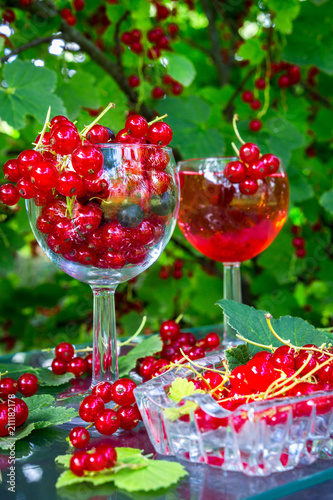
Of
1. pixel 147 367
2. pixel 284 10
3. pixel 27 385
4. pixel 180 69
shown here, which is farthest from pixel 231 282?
pixel 284 10

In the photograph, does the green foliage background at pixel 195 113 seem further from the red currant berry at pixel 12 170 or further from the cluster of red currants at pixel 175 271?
the red currant berry at pixel 12 170

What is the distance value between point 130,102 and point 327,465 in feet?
3.78

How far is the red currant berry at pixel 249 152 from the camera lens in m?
0.73

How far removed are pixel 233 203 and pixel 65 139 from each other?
1.04ft

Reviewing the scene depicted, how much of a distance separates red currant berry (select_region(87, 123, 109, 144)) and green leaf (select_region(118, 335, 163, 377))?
0.86 ft

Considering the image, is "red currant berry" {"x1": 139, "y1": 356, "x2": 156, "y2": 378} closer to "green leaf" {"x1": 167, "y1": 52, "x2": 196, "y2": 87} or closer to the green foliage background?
the green foliage background

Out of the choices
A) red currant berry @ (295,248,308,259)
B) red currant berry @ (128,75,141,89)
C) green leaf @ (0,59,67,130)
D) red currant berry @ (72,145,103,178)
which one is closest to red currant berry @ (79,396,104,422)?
red currant berry @ (72,145,103,178)

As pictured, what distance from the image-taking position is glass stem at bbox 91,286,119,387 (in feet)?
1.99

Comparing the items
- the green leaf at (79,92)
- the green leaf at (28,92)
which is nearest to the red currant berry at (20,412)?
the green leaf at (28,92)

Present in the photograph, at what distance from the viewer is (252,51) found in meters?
1.37

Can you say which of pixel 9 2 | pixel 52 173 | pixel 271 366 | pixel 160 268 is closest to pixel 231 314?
pixel 271 366

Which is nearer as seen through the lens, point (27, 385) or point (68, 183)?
point (68, 183)

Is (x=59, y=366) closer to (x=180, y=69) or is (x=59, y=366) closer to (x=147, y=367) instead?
(x=147, y=367)

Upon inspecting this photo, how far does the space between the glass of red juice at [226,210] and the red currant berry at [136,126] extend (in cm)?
22
